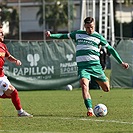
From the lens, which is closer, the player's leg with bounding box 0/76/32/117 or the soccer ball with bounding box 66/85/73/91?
the player's leg with bounding box 0/76/32/117

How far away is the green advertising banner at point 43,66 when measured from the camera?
22.7 meters

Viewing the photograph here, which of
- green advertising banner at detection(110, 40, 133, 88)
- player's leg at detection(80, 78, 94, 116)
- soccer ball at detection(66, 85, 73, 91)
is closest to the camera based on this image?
player's leg at detection(80, 78, 94, 116)

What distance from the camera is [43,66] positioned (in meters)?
22.8

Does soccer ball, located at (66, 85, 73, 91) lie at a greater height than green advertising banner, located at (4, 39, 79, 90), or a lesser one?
lesser

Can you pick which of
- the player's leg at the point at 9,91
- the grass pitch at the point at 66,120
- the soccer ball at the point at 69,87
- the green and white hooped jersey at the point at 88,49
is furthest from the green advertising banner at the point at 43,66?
the player's leg at the point at 9,91

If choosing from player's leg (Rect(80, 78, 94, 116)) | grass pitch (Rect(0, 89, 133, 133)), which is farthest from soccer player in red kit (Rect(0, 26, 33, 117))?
player's leg (Rect(80, 78, 94, 116))

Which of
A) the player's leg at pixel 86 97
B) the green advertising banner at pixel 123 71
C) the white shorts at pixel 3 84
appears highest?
the white shorts at pixel 3 84

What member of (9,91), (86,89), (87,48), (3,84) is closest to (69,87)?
(87,48)

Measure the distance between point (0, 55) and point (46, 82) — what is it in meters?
11.5

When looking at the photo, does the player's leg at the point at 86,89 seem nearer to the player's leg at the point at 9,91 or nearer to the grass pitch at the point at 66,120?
the grass pitch at the point at 66,120

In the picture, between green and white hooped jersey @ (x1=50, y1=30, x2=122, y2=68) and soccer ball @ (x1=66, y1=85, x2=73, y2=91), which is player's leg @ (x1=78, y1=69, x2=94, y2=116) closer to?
green and white hooped jersey @ (x1=50, y1=30, x2=122, y2=68)

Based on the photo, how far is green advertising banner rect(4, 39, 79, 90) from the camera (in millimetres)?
22656

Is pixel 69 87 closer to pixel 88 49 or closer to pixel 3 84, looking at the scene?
pixel 88 49

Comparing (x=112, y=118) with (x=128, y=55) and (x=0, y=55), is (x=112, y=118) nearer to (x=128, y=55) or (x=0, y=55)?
(x=0, y=55)
